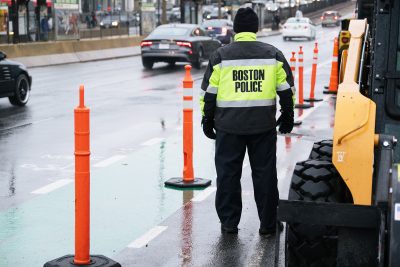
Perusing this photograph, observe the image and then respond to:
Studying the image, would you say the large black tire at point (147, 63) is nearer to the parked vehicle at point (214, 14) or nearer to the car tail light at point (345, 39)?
the car tail light at point (345, 39)

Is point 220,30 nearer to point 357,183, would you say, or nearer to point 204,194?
point 204,194

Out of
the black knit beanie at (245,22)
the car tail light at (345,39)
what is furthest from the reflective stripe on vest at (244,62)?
the car tail light at (345,39)

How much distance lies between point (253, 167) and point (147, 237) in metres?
1.06

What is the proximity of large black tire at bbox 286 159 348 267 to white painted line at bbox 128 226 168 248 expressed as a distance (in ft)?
7.69

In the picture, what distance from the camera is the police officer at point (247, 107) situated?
726 centimetres

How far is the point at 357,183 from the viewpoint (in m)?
4.98

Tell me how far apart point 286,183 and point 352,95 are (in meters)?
5.14

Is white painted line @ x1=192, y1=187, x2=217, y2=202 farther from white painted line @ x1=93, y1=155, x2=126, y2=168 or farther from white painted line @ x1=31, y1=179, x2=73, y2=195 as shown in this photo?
white painted line @ x1=93, y1=155, x2=126, y2=168

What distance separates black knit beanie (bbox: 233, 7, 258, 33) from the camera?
24.5 feet

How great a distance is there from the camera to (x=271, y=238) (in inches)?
301

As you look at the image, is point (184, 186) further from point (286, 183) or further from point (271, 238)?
point (271, 238)

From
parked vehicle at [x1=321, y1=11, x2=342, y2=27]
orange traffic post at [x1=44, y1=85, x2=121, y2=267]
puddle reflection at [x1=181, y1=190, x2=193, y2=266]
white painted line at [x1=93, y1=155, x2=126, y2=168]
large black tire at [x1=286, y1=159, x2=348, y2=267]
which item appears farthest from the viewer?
parked vehicle at [x1=321, y1=11, x2=342, y2=27]

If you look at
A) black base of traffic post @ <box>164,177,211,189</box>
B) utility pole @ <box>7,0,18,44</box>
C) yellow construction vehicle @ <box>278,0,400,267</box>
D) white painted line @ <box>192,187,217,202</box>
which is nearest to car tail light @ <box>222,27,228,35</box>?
utility pole @ <box>7,0,18,44</box>

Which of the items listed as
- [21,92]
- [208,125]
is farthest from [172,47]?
[208,125]
